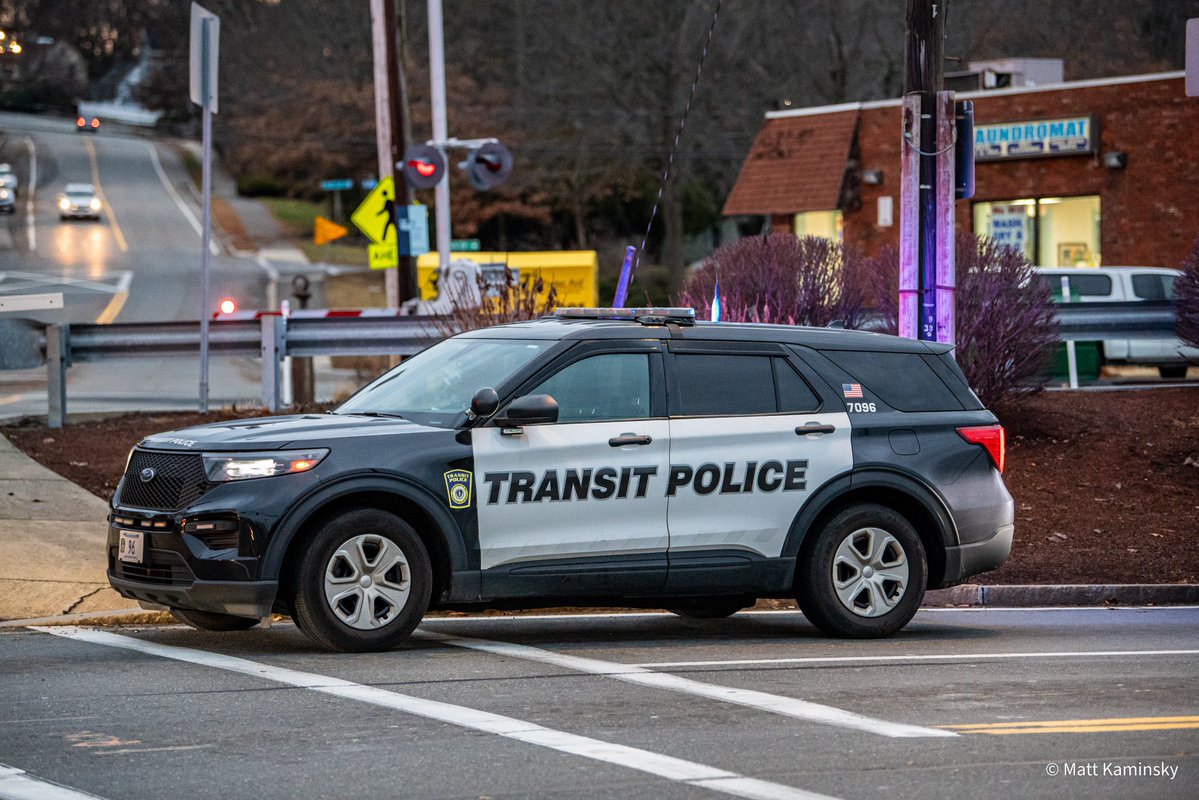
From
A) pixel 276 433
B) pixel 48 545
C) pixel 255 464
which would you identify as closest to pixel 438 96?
pixel 48 545

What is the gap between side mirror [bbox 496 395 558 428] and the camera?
869 centimetres

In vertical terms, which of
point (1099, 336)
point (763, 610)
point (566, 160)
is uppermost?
point (566, 160)

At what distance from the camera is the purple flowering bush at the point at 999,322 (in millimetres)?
15234

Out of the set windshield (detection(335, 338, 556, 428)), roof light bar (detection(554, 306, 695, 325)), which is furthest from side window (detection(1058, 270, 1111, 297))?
windshield (detection(335, 338, 556, 428))

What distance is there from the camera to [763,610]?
11203 millimetres

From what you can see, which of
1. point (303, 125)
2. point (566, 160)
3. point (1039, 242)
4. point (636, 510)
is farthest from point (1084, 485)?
point (303, 125)

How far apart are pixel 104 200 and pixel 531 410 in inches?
2822

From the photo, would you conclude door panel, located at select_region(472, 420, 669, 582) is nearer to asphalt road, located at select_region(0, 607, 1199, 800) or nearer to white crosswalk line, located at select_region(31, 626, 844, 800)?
asphalt road, located at select_region(0, 607, 1199, 800)

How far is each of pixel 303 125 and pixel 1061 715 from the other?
64.5 m

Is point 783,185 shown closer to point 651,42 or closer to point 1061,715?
point 651,42

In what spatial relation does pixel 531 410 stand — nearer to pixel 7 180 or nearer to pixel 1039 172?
pixel 1039 172

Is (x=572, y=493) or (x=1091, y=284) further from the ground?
(x=1091, y=284)

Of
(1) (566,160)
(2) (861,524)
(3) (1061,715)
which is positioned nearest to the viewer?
(3) (1061,715)

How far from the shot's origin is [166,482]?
338 inches
